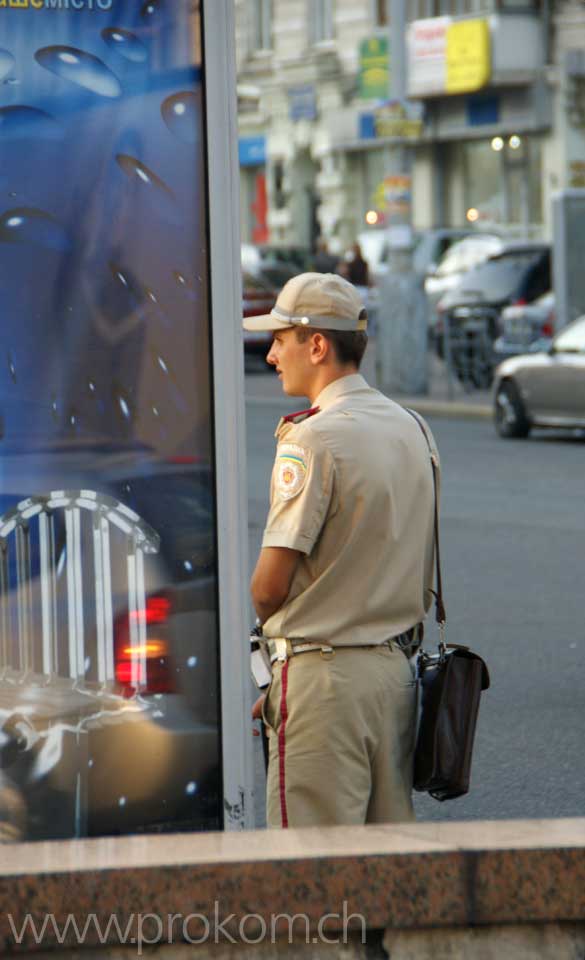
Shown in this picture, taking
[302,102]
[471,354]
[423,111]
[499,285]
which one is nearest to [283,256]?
[423,111]

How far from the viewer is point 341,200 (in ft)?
153


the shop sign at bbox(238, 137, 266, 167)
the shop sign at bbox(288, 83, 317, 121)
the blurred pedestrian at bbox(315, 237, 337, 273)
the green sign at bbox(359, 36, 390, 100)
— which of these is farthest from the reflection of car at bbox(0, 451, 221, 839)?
the shop sign at bbox(238, 137, 266, 167)

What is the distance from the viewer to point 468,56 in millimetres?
40625

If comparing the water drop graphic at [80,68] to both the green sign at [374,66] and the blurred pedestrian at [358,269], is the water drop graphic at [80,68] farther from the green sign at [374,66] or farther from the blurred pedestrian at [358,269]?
the green sign at [374,66]

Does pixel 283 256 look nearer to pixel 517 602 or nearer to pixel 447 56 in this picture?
pixel 447 56

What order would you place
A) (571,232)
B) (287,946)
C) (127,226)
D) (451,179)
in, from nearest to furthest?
(287,946) < (127,226) < (571,232) < (451,179)

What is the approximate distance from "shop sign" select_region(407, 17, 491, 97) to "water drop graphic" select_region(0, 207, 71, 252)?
37331mm

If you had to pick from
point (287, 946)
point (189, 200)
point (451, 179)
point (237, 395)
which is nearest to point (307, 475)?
point (237, 395)

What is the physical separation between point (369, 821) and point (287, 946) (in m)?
0.80

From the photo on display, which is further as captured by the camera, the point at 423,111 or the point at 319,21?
the point at 319,21

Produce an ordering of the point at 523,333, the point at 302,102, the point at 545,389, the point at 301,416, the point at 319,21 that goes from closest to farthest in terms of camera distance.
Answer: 1. the point at 301,416
2. the point at 545,389
3. the point at 523,333
4. the point at 319,21
5. the point at 302,102

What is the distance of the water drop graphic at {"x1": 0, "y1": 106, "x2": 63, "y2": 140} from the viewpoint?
3824 millimetres

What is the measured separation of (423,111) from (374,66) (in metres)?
4.97

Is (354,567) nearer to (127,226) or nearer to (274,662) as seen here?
(274,662)
